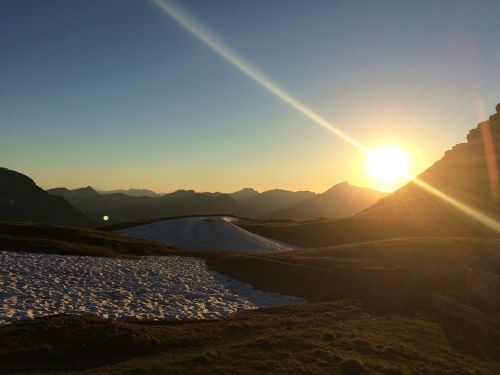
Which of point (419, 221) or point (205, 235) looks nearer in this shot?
point (419, 221)

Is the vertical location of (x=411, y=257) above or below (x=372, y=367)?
above

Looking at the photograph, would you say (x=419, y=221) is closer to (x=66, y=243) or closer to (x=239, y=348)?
(x=66, y=243)

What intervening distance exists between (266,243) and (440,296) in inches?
2063

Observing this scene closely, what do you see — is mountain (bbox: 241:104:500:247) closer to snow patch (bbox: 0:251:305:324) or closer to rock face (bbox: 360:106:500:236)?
rock face (bbox: 360:106:500:236)

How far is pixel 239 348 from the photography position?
48.0ft

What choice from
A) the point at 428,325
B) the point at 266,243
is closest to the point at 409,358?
the point at 428,325

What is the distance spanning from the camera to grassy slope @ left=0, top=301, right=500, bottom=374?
1294 cm

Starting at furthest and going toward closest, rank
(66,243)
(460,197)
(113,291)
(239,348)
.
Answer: (460,197)
(66,243)
(113,291)
(239,348)

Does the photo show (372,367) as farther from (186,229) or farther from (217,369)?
(186,229)

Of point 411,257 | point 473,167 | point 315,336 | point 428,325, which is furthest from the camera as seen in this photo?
point 473,167

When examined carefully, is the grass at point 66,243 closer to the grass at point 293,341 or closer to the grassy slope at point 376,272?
the grassy slope at point 376,272

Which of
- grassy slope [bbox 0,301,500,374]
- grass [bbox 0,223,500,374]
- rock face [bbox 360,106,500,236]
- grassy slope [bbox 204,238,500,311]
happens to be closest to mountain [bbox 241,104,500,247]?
rock face [bbox 360,106,500,236]

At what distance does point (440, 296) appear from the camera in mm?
22812

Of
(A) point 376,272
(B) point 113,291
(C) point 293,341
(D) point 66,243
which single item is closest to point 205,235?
(D) point 66,243
